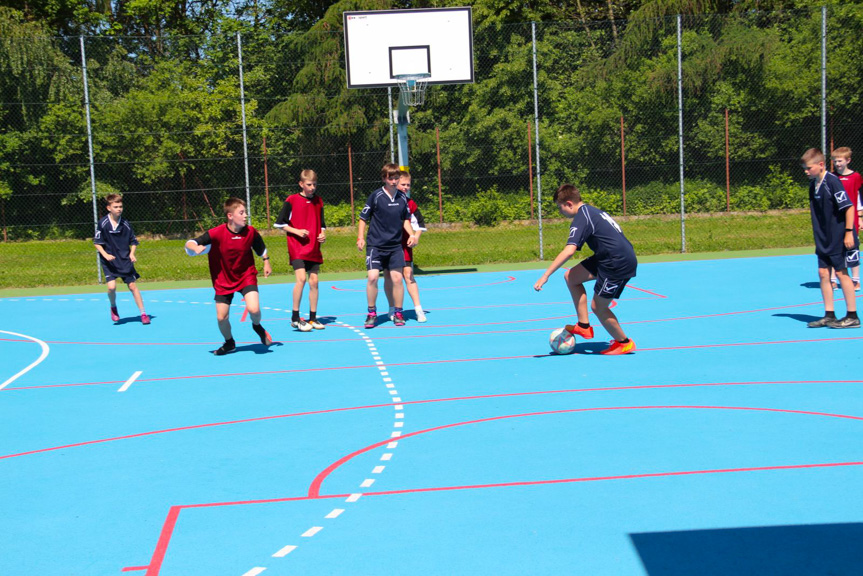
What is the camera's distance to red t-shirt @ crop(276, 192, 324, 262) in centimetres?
1030

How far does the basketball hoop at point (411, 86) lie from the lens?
15938 mm

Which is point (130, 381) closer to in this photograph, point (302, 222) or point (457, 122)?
point (302, 222)

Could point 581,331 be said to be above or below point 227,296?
below

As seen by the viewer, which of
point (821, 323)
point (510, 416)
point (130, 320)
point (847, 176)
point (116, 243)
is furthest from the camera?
point (130, 320)

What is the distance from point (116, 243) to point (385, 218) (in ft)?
11.4

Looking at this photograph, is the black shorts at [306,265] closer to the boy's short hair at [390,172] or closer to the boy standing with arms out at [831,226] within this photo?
the boy's short hair at [390,172]

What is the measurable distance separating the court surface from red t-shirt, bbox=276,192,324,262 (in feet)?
2.96

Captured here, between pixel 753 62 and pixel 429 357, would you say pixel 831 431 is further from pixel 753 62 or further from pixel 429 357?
pixel 753 62

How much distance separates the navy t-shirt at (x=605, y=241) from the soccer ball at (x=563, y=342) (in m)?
0.74

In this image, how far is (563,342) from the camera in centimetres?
847

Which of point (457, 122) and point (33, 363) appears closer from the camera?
point (33, 363)

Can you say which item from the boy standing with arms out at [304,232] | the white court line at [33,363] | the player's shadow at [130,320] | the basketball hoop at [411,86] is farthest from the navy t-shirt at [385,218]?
the basketball hoop at [411,86]

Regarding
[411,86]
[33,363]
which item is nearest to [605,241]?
[33,363]

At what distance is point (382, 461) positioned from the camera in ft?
17.9
